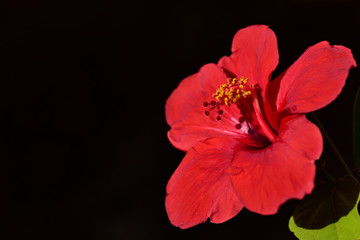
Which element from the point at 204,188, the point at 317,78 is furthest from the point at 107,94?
the point at 317,78

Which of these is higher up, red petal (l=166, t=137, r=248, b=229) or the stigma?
the stigma

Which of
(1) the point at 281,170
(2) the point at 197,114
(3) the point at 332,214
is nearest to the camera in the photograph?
(1) the point at 281,170

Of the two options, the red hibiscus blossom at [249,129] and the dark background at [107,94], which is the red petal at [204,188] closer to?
the red hibiscus blossom at [249,129]

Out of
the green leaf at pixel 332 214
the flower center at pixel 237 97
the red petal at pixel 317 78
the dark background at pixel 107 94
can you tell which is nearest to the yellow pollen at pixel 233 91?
the flower center at pixel 237 97

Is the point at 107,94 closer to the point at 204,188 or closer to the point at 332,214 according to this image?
the point at 204,188

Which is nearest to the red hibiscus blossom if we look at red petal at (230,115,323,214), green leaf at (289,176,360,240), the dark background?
red petal at (230,115,323,214)

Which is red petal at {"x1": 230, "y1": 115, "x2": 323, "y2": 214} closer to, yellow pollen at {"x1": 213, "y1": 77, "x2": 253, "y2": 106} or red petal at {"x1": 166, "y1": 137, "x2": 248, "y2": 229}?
red petal at {"x1": 166, "y1": 137, "x2": 248, "y2": 229}

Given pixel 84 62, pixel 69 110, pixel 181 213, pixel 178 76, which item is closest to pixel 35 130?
pixel 69 110

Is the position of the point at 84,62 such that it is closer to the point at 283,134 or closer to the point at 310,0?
the point at 310,0
